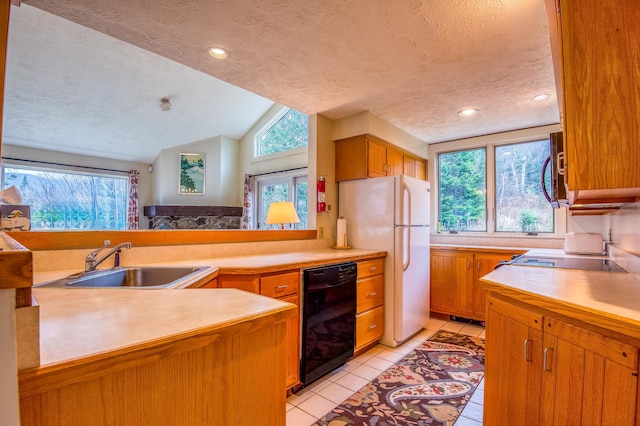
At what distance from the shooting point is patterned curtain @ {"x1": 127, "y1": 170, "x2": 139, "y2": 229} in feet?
19.6

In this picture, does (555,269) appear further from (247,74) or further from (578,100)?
(247,74)

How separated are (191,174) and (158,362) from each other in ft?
19.6

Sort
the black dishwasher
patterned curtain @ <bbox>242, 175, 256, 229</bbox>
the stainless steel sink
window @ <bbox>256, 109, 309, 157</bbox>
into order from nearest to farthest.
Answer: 1. the stainless steel sink
2. the black dishwasher
3. window @ <bbox>256, 109, 309, 157</bbox>
4. patterned curtain @ <bbox>242, 175, 256, 229</bbox>

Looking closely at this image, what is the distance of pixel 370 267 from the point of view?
2830mm

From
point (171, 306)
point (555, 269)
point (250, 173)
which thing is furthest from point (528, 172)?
point (250, 173)

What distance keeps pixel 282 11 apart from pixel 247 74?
789mm

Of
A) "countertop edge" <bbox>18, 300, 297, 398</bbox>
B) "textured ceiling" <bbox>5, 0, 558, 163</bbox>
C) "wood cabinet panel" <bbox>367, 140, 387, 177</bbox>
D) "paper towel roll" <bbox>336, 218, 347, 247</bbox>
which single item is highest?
"textured ceiling" <bbox>5, 0, 558, 163</bbox>

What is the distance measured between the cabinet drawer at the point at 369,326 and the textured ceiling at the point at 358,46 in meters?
2.01

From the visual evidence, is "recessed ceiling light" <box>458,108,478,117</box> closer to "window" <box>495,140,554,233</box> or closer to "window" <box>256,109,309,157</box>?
"window" <box>495,140,554,233</box>

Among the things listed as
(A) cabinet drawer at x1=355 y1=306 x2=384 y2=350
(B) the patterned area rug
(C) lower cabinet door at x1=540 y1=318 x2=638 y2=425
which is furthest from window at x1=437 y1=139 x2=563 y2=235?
(C) lower cabinet door at x1=540 y1=318 x2=638 y2=425

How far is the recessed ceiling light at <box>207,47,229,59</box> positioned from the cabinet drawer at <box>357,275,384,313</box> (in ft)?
6.78

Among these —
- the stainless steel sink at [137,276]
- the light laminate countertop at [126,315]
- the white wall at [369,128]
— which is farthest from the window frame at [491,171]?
the light laminate countertop at [126,315]

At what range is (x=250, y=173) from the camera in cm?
605

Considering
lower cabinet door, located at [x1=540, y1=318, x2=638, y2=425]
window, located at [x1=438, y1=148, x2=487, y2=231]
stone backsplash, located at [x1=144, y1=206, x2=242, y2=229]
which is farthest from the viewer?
stone backsplash, located at [x1=144, y1=206, x2=242, y2=229]
